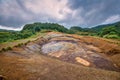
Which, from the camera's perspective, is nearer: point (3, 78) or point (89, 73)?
point (3, 78)

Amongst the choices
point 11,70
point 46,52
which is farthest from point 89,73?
point 46,52

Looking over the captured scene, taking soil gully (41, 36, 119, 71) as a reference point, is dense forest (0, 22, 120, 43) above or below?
above

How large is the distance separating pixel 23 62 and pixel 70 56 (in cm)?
740

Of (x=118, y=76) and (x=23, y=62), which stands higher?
(x=23, y=62)

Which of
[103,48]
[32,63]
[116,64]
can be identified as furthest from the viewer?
[103,48]

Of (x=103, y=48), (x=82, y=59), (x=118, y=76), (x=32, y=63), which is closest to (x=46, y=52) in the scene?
(x=82, y=59)

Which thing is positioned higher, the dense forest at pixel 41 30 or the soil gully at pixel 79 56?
the dense forest at pixel 41 30

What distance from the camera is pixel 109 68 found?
60.8ft

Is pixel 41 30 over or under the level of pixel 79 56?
over

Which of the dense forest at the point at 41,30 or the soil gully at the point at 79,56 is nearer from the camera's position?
the soil gully at the point at 79,56

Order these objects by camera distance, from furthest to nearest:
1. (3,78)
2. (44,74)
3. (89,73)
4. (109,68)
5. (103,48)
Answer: (103,48)
(109,68)
(89,73)
(44,74)
(3,78)

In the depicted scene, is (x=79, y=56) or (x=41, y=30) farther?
(x=41, y=30)

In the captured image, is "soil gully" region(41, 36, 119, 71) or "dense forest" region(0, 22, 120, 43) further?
"dense forest" region(0, 22, 120, 43)

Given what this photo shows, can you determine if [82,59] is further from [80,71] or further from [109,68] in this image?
[80,71]
